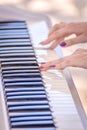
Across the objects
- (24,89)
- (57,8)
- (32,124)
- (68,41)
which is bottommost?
(32,124)

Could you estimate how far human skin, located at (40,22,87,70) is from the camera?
3.47 ft

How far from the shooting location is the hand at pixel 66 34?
1.19 meters

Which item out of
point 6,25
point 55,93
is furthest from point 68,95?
point 6,25

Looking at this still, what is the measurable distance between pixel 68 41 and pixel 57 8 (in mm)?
352

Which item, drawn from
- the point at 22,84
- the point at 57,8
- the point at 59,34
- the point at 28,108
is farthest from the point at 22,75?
the point at 57,8

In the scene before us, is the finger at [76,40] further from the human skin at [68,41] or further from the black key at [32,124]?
the black key at [32,124]

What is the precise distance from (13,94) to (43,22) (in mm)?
469

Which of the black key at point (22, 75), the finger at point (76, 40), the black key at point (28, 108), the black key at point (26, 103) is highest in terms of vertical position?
the finger at point (76, 40)

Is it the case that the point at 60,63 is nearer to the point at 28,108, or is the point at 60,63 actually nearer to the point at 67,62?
the point at 67,62

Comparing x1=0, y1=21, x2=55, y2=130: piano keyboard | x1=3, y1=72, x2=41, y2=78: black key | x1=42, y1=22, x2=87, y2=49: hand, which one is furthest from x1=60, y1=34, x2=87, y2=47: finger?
x1=3, y1=72, x2=41, y2=78: black key

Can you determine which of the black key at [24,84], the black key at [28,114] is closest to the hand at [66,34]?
the black key at [24,84]

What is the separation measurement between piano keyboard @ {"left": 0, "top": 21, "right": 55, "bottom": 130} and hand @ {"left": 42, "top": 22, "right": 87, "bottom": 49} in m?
0.08

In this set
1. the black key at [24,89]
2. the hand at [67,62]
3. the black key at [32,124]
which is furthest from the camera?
the hand at [67,62]

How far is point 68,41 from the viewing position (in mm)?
1205
